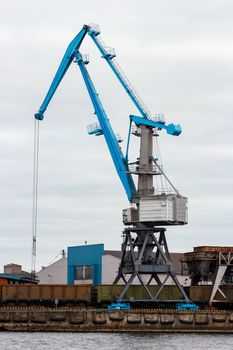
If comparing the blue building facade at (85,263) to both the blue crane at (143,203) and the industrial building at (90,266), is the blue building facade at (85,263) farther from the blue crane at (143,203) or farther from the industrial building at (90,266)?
the blue crane at (143,203)

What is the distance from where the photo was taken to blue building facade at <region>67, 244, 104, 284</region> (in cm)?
10569

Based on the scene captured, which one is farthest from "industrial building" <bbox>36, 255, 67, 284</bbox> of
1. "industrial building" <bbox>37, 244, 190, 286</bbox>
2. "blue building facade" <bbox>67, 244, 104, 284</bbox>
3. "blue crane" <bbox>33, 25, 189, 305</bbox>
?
"blue crane" <bbox>33, 25, 189, 305</bbox>

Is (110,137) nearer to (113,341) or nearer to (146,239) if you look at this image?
(146,239)

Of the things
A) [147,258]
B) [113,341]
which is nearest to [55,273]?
[147,258]

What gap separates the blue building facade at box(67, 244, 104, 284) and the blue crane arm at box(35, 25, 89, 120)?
781 inches

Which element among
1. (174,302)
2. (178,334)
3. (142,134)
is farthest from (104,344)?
(142,134)

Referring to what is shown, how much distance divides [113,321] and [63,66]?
27.2 metres

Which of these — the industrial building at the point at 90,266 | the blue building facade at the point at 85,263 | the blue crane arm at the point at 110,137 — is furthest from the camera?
the blue building facade at the point at 85,263

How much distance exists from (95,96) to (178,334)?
2555cm

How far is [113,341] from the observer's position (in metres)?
66.9

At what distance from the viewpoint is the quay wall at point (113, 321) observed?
255ft

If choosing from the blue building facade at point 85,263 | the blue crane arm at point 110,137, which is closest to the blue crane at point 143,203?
the blue crane arm at point 110,137

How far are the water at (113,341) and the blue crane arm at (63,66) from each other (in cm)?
2657

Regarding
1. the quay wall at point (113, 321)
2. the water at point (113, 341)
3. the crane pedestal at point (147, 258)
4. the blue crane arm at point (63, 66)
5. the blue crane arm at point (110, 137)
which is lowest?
the water at point (113, 341)
